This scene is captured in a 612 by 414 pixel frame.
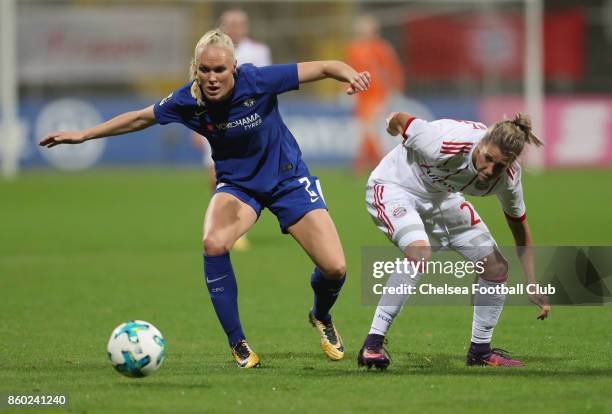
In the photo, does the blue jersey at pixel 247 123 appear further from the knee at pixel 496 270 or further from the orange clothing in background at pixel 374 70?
the orange clothing in background at pixel 374 70

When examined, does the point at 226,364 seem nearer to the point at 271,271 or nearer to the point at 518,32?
the point at 271,271

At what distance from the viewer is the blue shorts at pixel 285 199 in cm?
691

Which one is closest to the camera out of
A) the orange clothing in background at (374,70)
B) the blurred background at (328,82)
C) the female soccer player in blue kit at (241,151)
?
the female soccer player in blue kit at (241,151)

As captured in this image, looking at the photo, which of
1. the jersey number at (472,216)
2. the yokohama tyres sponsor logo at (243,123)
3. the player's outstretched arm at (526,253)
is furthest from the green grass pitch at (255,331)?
the yokohama tyres sponsor logo at (243,123)

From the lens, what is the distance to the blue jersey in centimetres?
671

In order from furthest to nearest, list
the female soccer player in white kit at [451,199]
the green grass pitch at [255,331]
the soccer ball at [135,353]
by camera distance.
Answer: the female soccer player in white kit at [451,199] → the soccer ball at [135,353] → the green grass pitch at [255,331]

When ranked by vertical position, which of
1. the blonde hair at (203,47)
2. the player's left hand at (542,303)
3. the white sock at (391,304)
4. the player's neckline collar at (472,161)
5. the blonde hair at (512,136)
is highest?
the blonde hair at (203,47)

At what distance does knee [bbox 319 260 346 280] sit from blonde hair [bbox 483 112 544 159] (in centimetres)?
129

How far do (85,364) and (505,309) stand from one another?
12.3 ft

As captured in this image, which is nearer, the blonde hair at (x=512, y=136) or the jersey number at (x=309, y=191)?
the blonde hair at (x=512, y=136)

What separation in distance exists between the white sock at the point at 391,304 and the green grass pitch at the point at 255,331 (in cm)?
27

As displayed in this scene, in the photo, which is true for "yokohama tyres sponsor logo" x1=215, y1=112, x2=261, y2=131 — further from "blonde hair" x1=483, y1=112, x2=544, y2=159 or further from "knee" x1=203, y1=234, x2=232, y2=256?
"blonde hair" x1=483, y1=112, x2=544, y2=159

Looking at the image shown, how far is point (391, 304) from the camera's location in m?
6.47

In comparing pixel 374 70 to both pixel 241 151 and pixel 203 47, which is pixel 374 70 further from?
pixel 203 47
